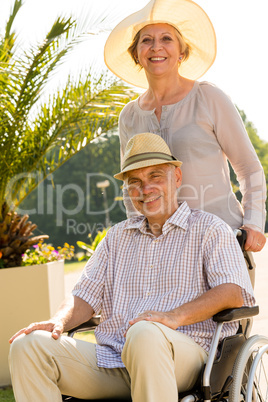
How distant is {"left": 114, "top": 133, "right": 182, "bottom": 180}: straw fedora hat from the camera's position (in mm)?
2721

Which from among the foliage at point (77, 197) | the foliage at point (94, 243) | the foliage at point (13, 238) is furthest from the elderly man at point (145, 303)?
the foliage at point (77, 197)

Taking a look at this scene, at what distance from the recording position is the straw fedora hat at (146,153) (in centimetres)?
272

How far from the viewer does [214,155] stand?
2992mm

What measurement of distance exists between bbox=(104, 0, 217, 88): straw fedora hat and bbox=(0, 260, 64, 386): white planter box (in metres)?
2.30

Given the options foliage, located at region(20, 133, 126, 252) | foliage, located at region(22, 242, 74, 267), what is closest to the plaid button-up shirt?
foliage, located at region(22, 242, 74, 267)

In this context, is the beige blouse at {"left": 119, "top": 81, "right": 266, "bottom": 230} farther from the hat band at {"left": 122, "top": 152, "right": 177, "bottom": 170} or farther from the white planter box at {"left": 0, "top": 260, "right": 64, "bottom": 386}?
the white planter box at {"left": 0, "top": 260, "right": 64, "bottom": 386}

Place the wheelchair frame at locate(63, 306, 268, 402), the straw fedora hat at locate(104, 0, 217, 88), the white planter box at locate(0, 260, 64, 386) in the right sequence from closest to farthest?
the wheelchair frame at locate(63, 306, 268, 402) → the straw fedora hat at locate(104, 0, 217, 88) → the white planter box at locate(0, 260, 64, 386)

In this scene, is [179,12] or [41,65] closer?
[179,12]

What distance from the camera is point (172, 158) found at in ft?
9.23

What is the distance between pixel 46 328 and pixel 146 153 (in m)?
0.91

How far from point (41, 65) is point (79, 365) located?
3.39 metres

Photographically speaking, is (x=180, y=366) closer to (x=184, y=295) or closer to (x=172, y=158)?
(x=184, y=295)

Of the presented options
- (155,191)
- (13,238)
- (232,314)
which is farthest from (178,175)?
(13,238)

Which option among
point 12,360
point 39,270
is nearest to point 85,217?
point 39,270
